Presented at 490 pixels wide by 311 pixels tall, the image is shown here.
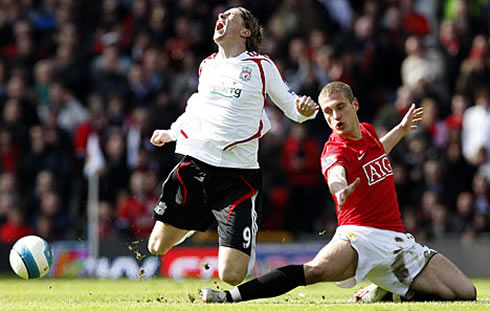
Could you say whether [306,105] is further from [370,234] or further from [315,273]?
[315,273]

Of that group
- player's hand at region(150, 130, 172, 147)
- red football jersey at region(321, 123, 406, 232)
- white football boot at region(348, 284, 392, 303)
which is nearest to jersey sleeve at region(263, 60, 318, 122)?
red football jersey at region(321, 123, 406, 232)

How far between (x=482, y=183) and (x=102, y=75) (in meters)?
6.67

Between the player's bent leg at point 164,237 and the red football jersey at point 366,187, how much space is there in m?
1.52

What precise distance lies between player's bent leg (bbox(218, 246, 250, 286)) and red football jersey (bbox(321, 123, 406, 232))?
0.88 m

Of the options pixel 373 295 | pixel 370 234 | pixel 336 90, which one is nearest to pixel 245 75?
pixel 336 90

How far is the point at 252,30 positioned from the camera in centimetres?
809

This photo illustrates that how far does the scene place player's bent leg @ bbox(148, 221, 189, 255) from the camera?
8141mm

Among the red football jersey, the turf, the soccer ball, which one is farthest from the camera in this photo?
the soccer ball

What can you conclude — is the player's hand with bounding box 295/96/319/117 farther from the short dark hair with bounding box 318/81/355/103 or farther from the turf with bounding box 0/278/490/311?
the turf with bounding box 0/278/490/311

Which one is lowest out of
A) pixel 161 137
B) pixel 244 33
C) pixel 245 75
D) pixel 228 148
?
pixel 228 148

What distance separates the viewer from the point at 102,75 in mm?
16078

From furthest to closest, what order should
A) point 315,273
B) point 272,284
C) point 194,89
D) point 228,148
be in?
point 194,89 → point 228,148 → point 315,273 → point 272,284

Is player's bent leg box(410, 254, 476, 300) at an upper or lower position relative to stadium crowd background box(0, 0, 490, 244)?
lower

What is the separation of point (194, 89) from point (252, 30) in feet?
23.8
